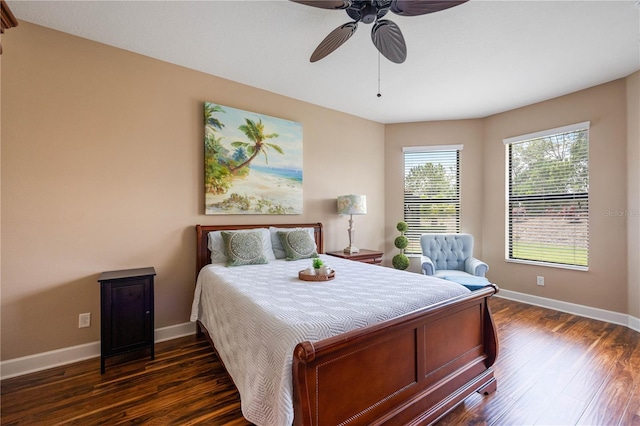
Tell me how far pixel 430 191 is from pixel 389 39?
123 inches

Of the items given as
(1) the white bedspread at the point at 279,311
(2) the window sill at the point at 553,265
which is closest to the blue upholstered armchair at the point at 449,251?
(2) the window sill at the point at 553,265

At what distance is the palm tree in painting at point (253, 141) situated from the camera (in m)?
3.26

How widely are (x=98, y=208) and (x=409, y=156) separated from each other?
4.28 m

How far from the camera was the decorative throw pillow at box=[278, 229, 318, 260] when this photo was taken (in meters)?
3.14

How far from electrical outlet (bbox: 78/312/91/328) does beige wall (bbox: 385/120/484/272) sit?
3956 mm

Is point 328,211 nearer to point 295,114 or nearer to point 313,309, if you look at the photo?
point 295,114

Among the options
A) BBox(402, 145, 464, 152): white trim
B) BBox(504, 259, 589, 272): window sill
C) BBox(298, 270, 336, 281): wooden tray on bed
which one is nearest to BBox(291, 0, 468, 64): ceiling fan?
BBox(298, 270, 336, 281): wooden tray on bed

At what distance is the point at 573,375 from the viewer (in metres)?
A: 2.17

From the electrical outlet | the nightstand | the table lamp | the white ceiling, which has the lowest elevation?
the electrical outlet

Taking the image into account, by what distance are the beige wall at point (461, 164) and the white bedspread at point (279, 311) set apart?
2.36m

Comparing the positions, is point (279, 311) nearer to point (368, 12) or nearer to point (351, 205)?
point (368, 12)

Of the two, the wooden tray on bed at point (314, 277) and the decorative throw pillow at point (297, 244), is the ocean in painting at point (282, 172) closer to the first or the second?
the decorative throw pillow at point (297, 244)

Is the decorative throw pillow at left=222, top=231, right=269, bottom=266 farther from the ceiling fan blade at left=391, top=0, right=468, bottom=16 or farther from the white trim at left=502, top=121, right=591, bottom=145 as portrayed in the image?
the white trim at left=502, top=121, right=591, bottom=145

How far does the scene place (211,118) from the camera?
3.05m
